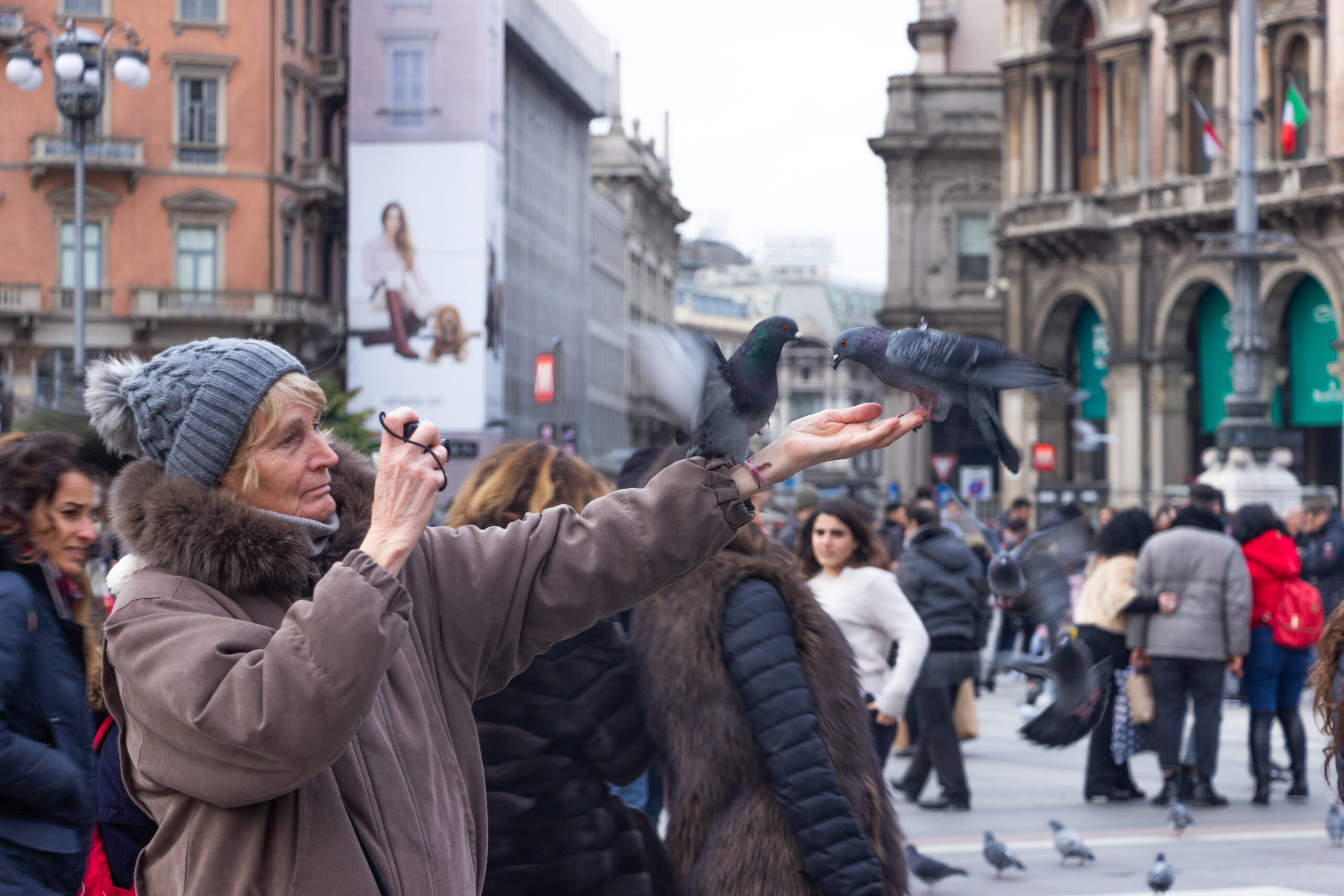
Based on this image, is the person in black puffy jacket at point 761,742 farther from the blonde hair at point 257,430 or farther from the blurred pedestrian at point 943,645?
the blurred pedestrian at point 943,645

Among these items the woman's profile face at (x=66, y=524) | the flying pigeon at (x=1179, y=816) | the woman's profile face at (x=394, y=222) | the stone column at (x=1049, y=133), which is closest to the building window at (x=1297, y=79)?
the stone column at (x=1049, y=133)

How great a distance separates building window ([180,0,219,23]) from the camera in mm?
46688

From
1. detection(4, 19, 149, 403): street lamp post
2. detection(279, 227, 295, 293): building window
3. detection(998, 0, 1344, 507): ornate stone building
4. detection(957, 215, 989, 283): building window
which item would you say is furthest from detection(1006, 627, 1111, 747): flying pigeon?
detection(957, 215, 989, 283): building window

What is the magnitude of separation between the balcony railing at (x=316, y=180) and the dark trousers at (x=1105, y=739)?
40.1m

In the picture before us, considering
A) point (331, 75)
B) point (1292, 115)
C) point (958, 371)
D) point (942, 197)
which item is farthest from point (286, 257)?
point (958, 371)

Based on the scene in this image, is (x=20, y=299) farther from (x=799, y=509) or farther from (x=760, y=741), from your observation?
(x=760, y=741)

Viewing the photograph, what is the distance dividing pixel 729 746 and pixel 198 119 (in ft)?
148

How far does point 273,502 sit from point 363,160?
4641 centimetres

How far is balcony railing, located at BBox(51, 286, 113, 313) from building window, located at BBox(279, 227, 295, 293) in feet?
14.6

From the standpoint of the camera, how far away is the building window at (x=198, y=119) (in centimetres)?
4638

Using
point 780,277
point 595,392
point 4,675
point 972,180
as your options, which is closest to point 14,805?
point 4,675

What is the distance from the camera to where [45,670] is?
4230 mm

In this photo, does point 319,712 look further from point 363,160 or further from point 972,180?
point 972,180

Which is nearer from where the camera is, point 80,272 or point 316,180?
point 80,272
